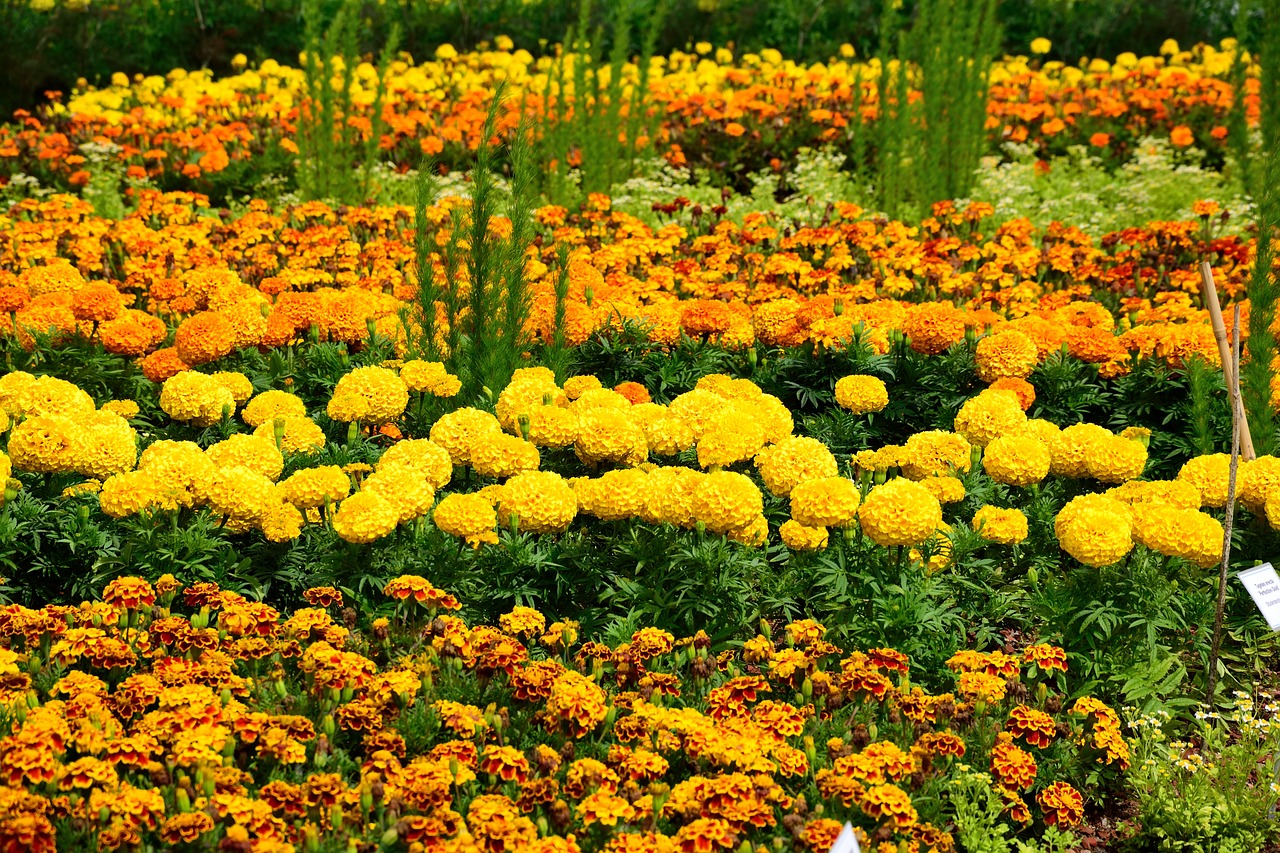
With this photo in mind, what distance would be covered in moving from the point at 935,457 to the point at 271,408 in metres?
2.42

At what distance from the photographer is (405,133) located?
10766mm

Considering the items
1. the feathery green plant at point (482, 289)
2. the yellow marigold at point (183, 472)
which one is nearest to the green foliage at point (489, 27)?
the feathery green plant at point (482, 289)

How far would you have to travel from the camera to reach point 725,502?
397cm

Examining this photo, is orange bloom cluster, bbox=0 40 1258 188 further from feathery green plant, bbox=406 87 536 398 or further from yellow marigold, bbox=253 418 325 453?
yellow marigold, bbox=253 418 325 453

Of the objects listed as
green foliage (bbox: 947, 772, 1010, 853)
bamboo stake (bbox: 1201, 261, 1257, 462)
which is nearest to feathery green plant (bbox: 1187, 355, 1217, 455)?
bamboo stake (bbox: 1201, 261, 1257, 462)

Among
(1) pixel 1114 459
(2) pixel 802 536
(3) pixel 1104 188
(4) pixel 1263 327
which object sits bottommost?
(3) pixel 1104 188

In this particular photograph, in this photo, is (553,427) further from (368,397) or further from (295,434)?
(295,434)

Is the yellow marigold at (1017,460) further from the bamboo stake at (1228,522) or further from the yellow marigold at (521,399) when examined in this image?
the yellow marigold at (521,399)

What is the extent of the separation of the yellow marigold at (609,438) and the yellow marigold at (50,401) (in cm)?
185

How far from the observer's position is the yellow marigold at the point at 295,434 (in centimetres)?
469

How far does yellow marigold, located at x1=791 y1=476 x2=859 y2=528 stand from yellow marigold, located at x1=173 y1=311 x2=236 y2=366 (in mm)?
2578

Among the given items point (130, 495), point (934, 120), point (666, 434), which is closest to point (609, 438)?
point (666, 434)

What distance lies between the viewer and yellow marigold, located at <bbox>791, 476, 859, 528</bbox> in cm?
407

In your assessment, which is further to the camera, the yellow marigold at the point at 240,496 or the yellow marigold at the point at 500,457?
the yellow marigold at the point at 500,457
